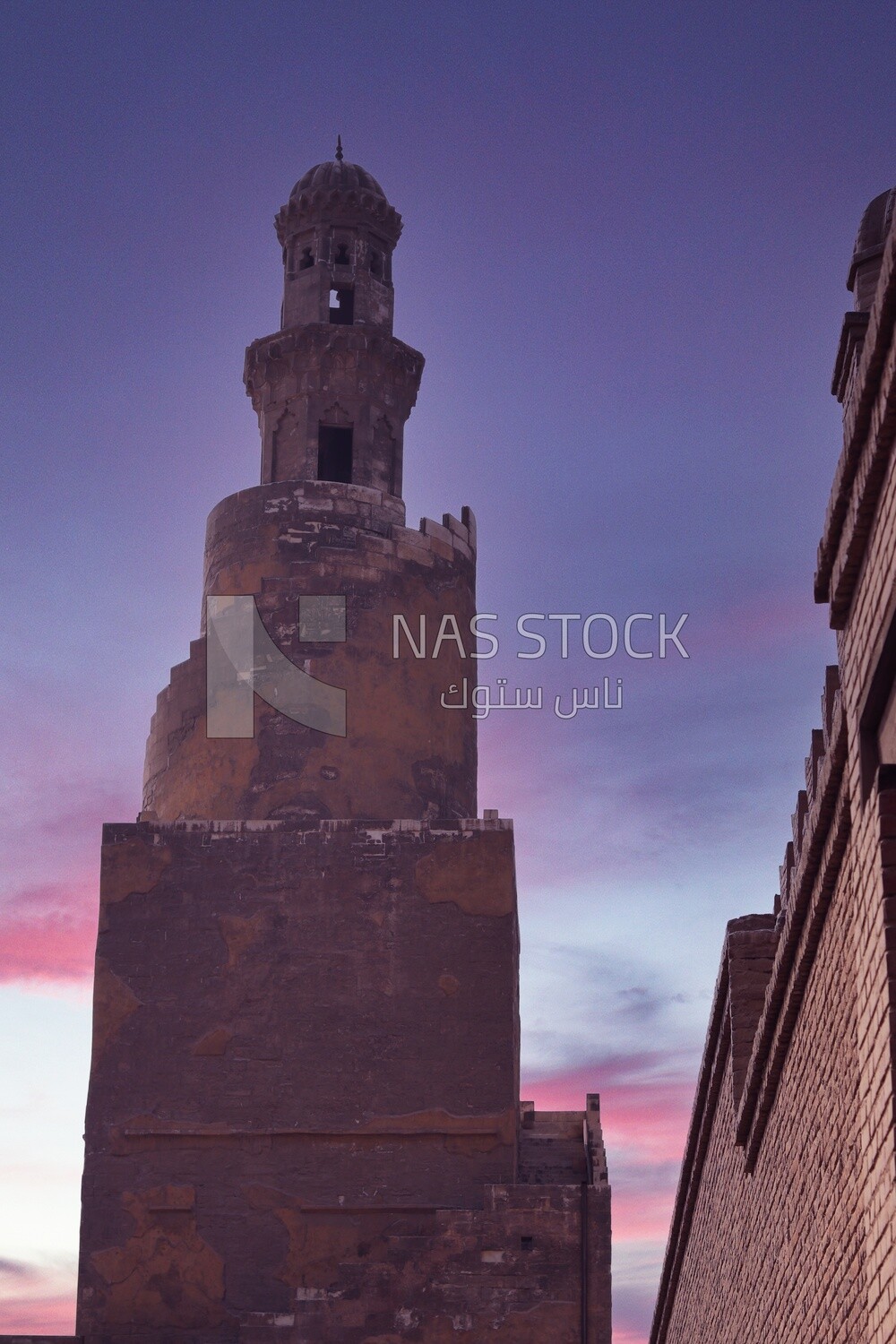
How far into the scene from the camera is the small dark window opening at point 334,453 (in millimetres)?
24297

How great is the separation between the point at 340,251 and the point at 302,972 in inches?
407

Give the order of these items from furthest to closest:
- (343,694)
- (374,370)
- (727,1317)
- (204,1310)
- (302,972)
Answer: (374,370), (343,694), (302,972), (204,1310), (727,1317)

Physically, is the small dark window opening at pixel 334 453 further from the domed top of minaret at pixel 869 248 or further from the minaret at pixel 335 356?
the domed top of minaret at pixel 869 248

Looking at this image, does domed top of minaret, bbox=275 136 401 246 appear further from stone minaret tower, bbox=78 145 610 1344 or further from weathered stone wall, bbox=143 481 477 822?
weathered stone wall, bbox=143 481 477 822

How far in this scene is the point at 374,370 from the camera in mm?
24203

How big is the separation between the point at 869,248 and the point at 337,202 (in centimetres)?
1790

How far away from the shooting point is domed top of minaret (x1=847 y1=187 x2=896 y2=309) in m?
8.15

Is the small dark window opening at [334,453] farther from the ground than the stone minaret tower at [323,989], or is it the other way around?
the small dark window opening at [334,453]

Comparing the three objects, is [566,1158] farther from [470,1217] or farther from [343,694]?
[343,694]

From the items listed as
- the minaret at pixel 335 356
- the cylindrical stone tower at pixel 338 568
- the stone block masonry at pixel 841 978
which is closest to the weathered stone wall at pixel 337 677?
the cylindrical stone tower at pixel 338 568

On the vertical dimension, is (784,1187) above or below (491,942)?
below

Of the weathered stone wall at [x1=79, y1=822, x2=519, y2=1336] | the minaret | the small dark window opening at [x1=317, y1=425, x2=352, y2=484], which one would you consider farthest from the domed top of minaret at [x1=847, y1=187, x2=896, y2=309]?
the small dark window opening at [x1=317, y1=425, x2=352, y2=484]

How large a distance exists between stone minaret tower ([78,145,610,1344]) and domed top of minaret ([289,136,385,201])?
239 cm

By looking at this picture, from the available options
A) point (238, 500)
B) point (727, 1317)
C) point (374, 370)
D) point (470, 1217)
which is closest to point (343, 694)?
point (238, 500)
